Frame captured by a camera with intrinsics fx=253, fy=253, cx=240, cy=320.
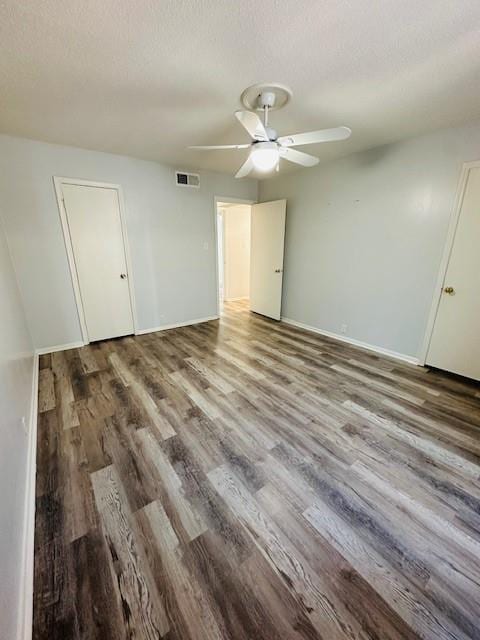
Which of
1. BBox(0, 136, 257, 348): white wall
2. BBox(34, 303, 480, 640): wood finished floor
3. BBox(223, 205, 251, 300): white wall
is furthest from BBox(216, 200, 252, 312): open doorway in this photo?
BBox(34, 303, 480, 640): wood finished floor

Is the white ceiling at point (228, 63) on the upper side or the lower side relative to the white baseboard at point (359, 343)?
upper

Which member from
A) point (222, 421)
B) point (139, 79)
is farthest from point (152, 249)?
point (222, 421)

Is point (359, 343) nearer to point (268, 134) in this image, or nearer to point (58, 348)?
point (268, 134)

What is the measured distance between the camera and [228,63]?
1.61 metres

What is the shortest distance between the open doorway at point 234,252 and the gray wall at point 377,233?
1717 mm

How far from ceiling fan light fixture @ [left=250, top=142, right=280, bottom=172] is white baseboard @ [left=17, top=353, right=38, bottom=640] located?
2632mm

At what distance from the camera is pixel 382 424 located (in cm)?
205

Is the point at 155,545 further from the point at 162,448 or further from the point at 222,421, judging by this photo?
the point at 222,421

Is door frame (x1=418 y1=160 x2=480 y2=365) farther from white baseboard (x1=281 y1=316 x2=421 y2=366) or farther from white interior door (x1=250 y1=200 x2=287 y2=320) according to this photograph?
white interior door (x1=250 y1=200 x2=287 y2=320)

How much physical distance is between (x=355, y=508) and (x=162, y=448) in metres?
1.27

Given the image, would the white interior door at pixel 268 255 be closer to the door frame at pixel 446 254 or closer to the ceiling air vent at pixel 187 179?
the ceiling air vent at pixel 187 179

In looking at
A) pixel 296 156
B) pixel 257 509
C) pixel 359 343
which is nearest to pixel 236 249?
pixel 359 343

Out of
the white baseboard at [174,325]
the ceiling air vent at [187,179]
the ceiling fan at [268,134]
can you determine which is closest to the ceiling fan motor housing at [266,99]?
the ceiling fan at [268,134]

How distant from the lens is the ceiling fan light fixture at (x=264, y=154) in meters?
1.89
